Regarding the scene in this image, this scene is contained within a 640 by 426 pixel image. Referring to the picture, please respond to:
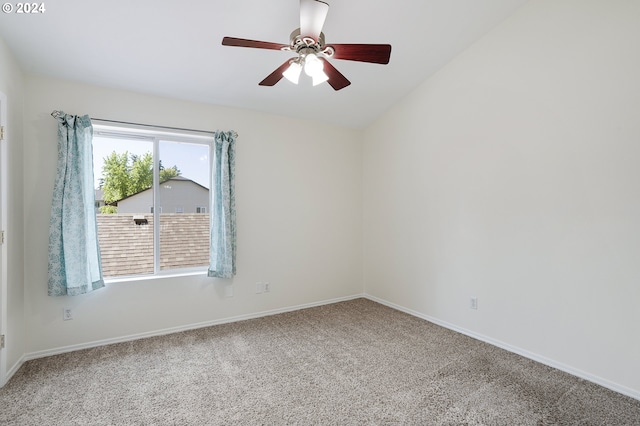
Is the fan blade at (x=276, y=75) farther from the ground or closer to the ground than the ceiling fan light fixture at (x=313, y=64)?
farther from the ground

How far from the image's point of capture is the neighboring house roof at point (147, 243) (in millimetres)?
3248

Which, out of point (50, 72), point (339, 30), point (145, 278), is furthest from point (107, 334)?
point (339, 30)

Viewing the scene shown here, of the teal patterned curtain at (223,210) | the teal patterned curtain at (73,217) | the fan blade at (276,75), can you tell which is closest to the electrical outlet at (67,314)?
the teal patterned curtain at (73,217)

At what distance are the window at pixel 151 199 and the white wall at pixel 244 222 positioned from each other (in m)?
0.22

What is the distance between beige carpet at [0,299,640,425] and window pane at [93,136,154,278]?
83cm

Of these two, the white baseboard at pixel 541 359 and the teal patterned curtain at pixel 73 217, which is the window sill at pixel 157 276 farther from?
the white baseboard at pixel 541 359

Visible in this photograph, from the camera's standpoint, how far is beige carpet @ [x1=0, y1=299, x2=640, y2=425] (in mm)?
2021

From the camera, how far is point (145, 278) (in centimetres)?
331

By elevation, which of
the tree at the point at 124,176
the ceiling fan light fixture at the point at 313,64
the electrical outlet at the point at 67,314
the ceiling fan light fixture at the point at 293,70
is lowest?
the electrical outlet at the point at 67,314

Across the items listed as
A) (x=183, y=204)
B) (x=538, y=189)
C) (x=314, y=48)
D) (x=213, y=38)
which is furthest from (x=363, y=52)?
(x=183, y=204)

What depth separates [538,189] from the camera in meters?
2.80

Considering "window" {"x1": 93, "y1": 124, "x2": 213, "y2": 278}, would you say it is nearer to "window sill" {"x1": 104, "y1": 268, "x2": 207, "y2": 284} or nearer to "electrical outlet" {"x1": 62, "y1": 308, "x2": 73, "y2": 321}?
"window sill" {"x1": 104, "y1": 268, "x2": 207, "y2": 284}

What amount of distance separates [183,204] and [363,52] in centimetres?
258

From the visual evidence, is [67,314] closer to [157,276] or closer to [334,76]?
[157,276]
